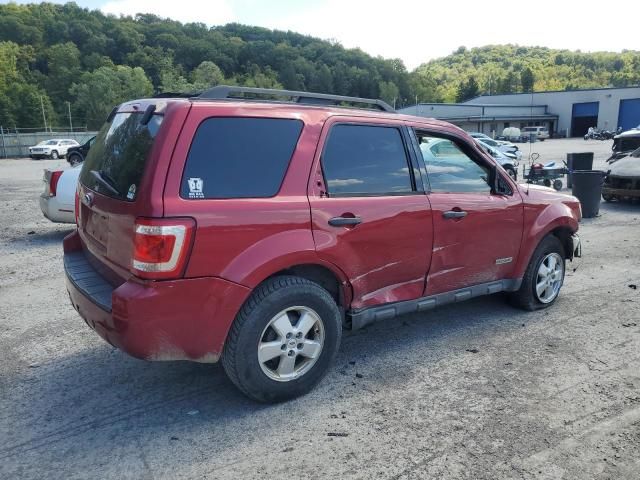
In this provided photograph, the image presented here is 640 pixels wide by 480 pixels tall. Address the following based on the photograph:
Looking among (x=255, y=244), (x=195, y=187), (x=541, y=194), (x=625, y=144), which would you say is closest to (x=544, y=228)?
(x=541, y=194)

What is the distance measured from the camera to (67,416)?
10.7 ft

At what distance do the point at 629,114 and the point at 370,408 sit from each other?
85335mm

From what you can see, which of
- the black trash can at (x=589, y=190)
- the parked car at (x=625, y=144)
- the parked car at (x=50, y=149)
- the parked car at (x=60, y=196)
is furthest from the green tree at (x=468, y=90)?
the parked car at (x=60, y=196)

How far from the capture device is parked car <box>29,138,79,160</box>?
39.6 metres

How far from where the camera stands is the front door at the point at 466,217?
4.12 meters

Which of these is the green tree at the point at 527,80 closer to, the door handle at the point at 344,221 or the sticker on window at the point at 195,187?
the door handle at the point at 344,221

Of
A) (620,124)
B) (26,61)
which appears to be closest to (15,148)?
(26,61)

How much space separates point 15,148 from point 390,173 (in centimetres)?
4988

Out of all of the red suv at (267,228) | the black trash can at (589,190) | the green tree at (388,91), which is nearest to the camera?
the red suv at (267,228)

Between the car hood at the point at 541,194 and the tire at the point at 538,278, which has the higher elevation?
the car hood at the point at 541,194

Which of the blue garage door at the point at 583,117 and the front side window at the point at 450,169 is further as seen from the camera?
the blue garage door at the point at 583,117

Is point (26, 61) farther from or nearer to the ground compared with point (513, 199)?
farther from the ground

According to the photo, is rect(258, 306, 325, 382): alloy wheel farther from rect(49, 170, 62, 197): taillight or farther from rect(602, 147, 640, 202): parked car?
rect(602, 147, 640, 202): parked car

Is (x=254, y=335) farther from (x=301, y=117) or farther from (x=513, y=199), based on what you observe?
(x=513, y=199)
